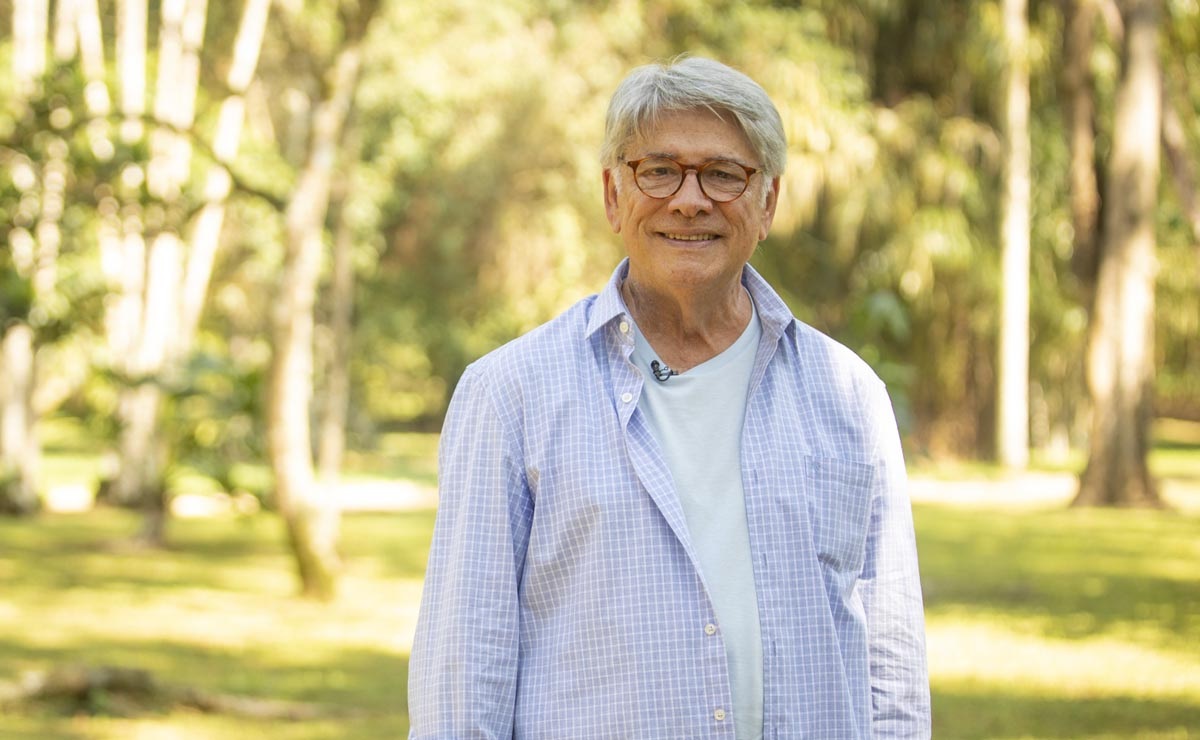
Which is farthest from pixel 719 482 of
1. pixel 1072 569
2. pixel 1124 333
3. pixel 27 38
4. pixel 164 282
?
pixel 1124 333

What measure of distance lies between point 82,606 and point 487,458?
11.3 metres

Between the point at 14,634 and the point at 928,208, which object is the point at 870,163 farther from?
the point at 14,634

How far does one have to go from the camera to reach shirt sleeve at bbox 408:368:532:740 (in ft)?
8.17

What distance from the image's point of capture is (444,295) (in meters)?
33.9

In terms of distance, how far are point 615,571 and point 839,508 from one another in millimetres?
390

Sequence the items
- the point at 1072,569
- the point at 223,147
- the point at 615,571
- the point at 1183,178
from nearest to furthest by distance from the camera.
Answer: the point at 615,571 < the point at 1183,178 < the point at 1072,569 < the point at 223,147

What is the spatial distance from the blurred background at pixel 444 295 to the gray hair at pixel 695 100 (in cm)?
586

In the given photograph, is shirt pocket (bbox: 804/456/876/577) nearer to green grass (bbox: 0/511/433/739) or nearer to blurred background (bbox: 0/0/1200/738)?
green grass (bbox: 0/511/433/739)

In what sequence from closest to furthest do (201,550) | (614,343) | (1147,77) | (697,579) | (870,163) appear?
(697,579), (614,343), (201,550), (1147,77), (870,163)

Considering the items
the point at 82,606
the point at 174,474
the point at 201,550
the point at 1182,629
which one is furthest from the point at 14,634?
the point at 1182,629

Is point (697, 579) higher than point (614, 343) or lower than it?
lower

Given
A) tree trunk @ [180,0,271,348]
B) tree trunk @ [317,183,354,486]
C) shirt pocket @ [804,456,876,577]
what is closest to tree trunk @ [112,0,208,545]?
tree trunk @ [180,0,271,348]

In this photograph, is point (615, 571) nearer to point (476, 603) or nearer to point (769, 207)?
point (476, 603)

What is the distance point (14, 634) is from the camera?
1145 cm
